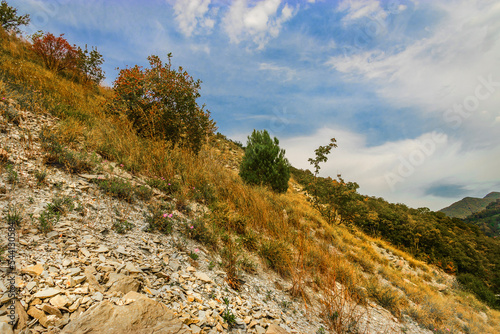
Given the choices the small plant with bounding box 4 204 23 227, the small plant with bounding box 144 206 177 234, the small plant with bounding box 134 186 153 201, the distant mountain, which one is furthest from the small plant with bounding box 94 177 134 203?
the distant mountain

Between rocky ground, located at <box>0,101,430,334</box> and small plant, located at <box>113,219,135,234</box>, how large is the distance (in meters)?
0.01

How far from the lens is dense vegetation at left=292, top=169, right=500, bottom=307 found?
36.8 ft

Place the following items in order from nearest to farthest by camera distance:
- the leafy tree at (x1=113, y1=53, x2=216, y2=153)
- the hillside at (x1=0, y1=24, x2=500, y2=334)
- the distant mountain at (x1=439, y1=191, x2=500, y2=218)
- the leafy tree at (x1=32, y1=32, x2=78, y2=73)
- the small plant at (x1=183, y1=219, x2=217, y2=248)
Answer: the hillside at (x1=0, y1=24, x2=500, y2=334)
the small plant at (x1=183, y1=219, x2=217, y2=248)
the leafy tree at (x1=113, y1=53, x2=216, y2=153)
the leafy tree at (x1=32, y1=32, x2=78, y2=73)
the distant mountain at (x1=439, y1=191, x2=500, y2=218)

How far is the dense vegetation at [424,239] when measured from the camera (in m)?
11.2

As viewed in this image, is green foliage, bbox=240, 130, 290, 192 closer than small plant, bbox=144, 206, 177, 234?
No

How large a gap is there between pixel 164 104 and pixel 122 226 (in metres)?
5.62

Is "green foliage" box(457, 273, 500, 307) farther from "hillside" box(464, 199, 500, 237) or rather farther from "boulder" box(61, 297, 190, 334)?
"hillside" box(464, 199, 500, 237)

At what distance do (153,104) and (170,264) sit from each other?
624 centimetres

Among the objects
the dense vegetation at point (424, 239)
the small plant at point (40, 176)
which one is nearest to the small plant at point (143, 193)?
the small plant at point (40, 176)

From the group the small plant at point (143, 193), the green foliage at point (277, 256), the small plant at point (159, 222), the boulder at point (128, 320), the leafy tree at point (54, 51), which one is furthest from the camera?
the leafy tree at point (54, 51)

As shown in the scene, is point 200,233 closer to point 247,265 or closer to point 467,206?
point 247,265

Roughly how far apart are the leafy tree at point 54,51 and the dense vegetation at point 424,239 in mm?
14367

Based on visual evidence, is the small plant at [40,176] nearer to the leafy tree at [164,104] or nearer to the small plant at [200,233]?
the small plant at [200,233]

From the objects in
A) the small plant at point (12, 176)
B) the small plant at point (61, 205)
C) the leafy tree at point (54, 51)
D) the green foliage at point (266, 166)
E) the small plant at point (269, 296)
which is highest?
the leafy tree at point (54, 51)
